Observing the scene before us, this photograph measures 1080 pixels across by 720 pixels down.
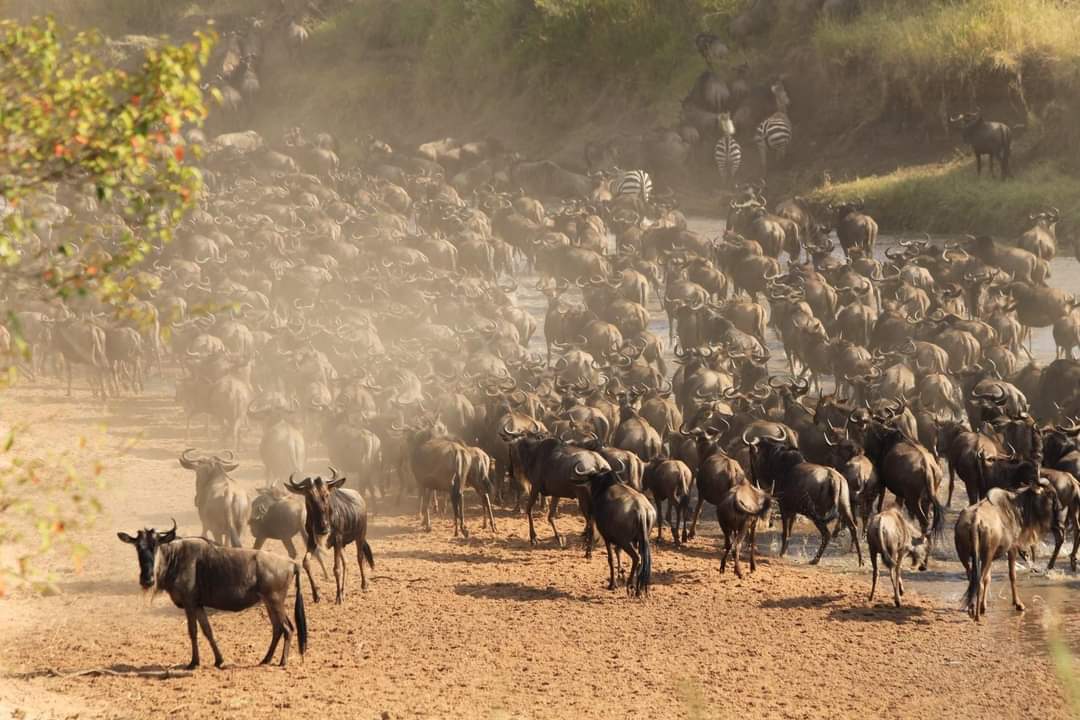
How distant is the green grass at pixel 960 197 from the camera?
3875 cm

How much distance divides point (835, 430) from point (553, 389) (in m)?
5.34

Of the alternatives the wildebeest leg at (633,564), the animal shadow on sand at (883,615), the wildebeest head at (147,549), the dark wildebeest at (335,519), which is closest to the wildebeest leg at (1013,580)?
the animal shadow on sand at (883,615)

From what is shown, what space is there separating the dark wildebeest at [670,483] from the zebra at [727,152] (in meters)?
32.0

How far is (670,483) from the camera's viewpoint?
18.5 m

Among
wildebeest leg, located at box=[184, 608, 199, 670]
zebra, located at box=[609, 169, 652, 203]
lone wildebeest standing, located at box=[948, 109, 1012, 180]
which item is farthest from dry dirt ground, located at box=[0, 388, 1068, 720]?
zebra, located at box=[609, 169, 652, 203]

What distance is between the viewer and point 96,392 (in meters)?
28.2

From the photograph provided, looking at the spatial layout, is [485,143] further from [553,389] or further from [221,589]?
[221,589]

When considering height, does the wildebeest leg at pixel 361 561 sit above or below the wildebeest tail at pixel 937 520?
below

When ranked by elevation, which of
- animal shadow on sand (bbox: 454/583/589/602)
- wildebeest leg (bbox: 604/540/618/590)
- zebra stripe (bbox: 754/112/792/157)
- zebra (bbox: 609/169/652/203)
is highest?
zebra stripe (bbox: 754/112/792/157)

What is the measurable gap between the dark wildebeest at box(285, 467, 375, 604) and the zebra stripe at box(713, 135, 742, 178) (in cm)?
3530

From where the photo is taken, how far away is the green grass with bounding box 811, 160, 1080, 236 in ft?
127

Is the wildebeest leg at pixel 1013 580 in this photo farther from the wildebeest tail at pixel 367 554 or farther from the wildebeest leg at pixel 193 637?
the wildebeest leg at pixel 193 637

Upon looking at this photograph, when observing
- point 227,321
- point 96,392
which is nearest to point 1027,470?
point 227,321

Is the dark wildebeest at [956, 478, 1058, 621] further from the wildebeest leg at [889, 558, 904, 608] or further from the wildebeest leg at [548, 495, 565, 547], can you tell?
the wildebeest leg at [548, 495, 565, 547]
